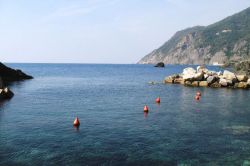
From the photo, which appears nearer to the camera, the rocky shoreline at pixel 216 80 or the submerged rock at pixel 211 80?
the rocky shoreline at pixel 216 80

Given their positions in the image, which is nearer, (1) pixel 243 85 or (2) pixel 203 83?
(1) pixel 243 85

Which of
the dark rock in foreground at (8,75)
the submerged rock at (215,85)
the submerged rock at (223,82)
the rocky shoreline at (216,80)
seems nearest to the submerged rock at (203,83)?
the rocky shoreline at (216,80)

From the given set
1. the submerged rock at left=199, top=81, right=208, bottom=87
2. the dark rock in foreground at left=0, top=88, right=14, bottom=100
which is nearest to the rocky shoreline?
the submerged rock at left=199, top=81, right=208, bottom=87

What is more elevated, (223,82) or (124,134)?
(223,82)

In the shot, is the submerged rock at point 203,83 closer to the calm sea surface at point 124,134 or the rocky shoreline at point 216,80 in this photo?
the rocky shoreline at point 216,80

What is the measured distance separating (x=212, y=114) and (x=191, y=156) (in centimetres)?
2060

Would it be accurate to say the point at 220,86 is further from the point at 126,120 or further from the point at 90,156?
the point at 90,156

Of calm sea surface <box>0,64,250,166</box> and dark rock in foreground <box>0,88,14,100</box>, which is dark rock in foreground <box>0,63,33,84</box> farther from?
calm sea surface <box>0,64,250,166</box>

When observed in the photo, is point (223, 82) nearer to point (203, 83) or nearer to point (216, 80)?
point (216, 80)

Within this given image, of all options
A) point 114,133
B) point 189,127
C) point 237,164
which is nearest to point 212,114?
point 189,127

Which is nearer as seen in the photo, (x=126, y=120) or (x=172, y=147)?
(x=172, y=147)

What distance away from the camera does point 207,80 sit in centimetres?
8381

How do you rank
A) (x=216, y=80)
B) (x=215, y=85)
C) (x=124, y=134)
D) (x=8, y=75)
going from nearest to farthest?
(x=124, y=134) < (x=215, y=85) < (x=216, y=80) < (x=8, y=75)

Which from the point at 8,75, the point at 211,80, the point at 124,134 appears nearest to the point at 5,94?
the point at 124,134
